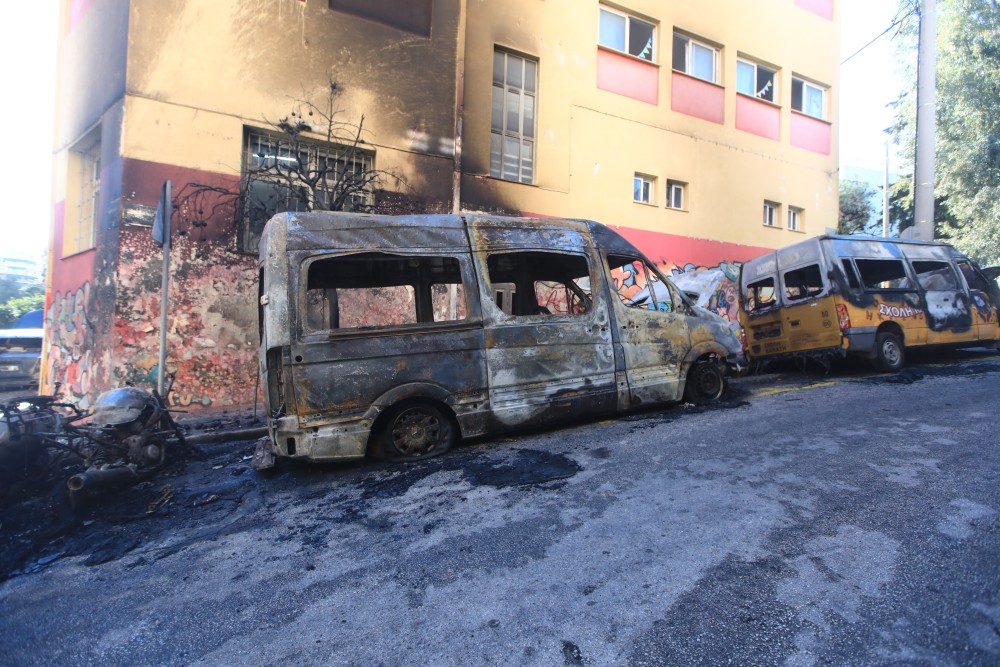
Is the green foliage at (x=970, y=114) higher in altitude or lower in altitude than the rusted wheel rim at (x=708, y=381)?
higher

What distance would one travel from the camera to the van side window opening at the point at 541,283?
538cm

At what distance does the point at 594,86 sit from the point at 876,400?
881 centimetres

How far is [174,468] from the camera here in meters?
5.07

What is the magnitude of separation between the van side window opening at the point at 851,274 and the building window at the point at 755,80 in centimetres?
815

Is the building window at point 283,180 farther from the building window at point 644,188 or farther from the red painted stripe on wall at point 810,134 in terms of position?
the red painted stripe on wall at point 810,134

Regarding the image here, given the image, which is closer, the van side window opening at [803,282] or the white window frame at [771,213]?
the van side window opening at [803,282]

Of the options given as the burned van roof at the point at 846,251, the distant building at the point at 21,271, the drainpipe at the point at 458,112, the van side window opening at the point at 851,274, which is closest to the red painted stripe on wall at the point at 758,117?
the burned van roof at the point at 846,251

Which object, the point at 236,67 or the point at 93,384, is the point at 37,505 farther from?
the point at 236,67

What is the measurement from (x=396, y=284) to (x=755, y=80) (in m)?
13.5

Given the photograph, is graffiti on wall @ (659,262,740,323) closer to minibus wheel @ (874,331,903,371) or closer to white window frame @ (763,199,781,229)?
white window frame @ (763,199,781,229)

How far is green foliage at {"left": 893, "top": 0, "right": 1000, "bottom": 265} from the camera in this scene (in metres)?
16.5

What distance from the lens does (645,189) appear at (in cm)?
1253

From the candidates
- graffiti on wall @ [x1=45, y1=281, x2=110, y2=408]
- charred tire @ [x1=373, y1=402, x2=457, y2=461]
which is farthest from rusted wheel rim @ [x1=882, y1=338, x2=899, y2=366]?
graffiti on wall @ [x1=45, y1=281, x2=110, y2=408]

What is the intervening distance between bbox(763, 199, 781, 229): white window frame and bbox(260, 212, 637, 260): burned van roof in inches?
424
